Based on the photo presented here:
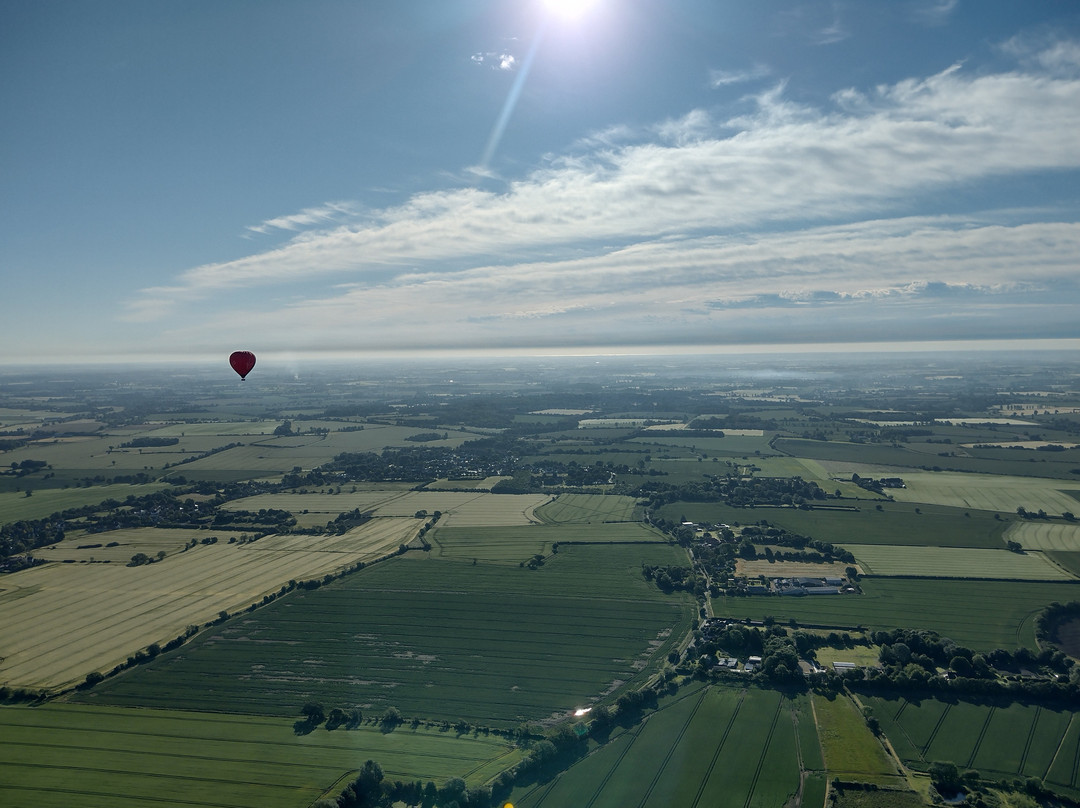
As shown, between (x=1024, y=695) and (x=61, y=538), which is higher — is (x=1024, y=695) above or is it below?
below

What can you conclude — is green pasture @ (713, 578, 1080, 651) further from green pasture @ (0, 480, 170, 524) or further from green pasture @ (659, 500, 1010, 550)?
green pasture @ (0, 480, 170, 524)

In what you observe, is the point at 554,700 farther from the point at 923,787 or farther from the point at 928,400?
the point at 928,400

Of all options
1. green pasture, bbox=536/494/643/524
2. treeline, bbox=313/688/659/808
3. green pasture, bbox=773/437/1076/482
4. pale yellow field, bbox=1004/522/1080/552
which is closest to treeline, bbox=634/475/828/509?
green pasture, bbox=536/494/643/524

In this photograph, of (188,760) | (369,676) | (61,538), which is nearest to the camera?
(188,760)

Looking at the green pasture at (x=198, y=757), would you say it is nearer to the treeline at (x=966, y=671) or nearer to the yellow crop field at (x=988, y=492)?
the treeline at (x=966, y=671)

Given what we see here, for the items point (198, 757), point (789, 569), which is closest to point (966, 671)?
point (789, 569)

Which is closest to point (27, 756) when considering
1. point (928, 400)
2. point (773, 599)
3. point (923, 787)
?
point (923, 787)

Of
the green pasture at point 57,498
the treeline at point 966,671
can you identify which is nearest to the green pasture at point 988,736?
the treeline at point 966,671
